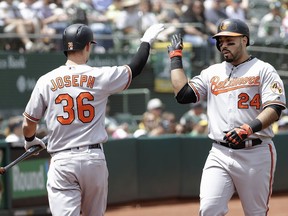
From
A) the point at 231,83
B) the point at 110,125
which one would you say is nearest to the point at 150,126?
the point at 110,125

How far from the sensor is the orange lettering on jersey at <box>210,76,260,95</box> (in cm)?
663

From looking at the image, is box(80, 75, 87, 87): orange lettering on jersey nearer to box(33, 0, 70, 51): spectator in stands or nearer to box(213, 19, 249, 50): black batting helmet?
box(213, 19, 249, 50): black batting helmet

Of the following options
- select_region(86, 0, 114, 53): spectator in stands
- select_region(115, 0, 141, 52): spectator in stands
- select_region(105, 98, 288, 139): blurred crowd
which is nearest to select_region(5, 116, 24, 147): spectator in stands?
select_region(105, 98, 288, 139): blurred crowd

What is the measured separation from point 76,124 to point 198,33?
1062cm

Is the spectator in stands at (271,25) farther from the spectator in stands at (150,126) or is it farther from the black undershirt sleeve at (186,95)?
the black undershirt sleeve at (186,95)

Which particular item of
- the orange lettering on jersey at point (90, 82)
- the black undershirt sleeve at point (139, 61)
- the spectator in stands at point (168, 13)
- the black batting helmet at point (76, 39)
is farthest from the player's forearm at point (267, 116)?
the spectator in stands at point (168, 13)

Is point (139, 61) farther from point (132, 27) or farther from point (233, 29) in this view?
point (132, 27)

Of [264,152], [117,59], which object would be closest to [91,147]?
[264,152]

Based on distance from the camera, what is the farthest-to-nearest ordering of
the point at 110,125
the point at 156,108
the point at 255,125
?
the point at 156,108
the point at 110,125
the point at 255,125

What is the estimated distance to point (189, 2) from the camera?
661 inches

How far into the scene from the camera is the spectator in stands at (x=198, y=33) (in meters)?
16.4

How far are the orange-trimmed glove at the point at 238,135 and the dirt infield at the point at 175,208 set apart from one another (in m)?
5.49

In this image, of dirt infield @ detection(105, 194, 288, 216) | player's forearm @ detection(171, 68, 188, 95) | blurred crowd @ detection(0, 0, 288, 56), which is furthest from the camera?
blurred crowd @ detection(0, 0, 288, 56)

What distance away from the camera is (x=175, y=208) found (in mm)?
12641
